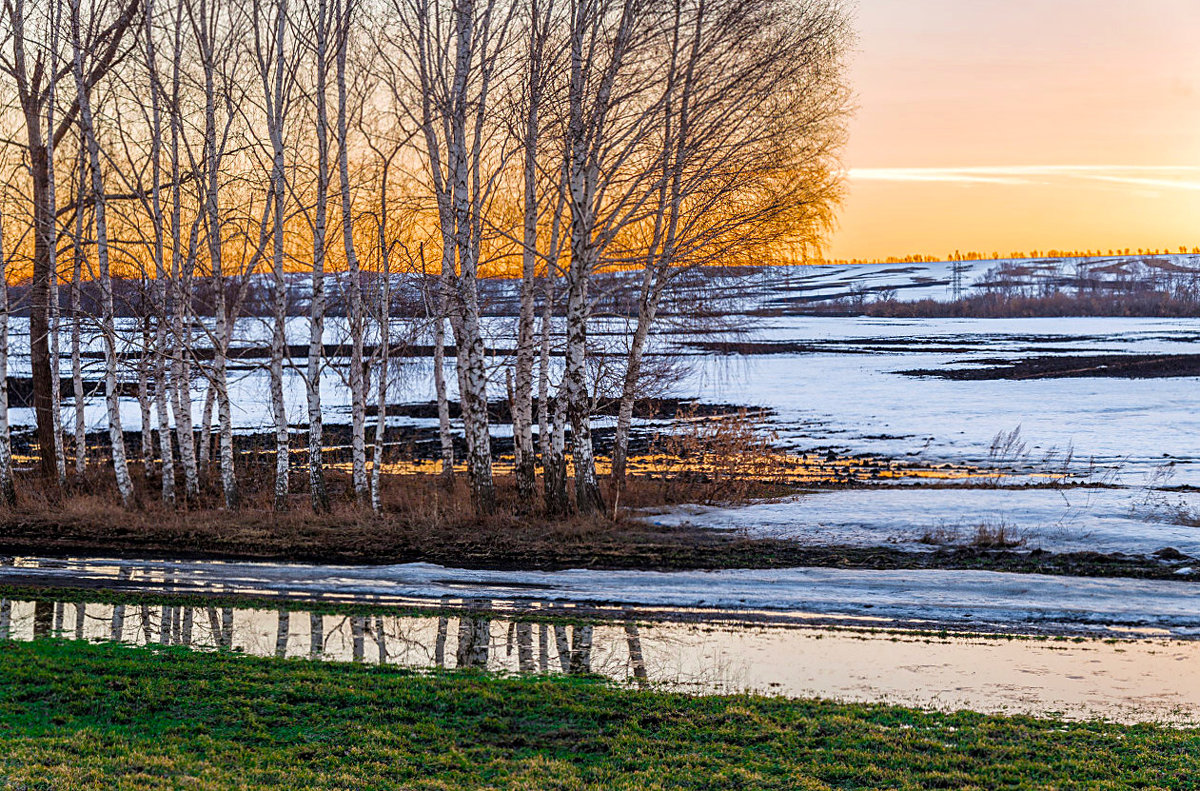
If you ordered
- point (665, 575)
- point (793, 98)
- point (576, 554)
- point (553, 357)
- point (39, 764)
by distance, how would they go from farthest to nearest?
point (553, 357) < point (793, 98) < point (576, 554) < point (665, 575) < point (39, 764)

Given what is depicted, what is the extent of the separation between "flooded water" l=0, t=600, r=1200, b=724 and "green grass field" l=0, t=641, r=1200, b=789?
794 millimetres

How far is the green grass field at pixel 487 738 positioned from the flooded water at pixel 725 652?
2.61ft

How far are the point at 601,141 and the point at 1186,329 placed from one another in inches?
2686

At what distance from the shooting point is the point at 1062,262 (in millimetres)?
162125

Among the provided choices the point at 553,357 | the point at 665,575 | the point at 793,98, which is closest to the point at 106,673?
the point at 665,575

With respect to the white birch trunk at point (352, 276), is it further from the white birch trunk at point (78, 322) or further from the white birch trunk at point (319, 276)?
the white birch trunk at point (78, 322)

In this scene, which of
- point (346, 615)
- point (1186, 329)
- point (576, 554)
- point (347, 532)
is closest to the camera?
point (346, 615)

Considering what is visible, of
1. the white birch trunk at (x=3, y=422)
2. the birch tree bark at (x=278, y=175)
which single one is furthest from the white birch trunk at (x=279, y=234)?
the white birch trunk at (x=3, y=422)

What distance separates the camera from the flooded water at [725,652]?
9820 mm

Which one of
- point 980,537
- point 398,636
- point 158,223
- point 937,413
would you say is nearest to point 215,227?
point 158,223

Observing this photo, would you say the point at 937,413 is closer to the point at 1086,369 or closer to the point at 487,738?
the point at 1086,369

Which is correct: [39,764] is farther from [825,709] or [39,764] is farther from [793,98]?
[793,98]

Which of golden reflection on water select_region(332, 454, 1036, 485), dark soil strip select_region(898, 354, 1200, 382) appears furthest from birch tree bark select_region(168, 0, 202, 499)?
dark soil strip select_region(898, 354, 1200, 382)

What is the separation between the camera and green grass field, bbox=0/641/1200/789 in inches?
286
